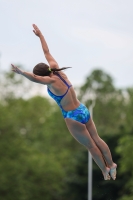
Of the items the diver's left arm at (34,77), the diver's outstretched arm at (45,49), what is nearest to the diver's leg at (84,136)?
the diver's left arm at (34,77)

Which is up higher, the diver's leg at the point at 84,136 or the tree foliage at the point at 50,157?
the diver's leg at the point at 84,136

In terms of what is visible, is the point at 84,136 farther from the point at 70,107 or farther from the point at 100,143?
the point at 70,107

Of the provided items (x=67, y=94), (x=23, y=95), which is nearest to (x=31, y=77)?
(x=67, y=94)

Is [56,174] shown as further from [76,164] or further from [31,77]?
Result: [31,77]

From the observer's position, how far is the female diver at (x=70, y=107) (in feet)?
37.3

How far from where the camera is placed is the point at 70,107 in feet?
38.7

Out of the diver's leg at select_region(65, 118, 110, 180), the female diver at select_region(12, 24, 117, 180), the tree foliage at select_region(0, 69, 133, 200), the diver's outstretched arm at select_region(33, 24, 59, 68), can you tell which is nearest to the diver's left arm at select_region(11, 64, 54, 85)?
the female diver at select_region(12, 24, 117, 180)

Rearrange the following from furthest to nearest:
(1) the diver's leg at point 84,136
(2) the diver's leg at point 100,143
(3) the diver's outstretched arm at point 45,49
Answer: (2) the diver's leg at point 100,143 → (1) the diver's leg at point 84,136 → (3) the diver's outstretched arm at point 45,49

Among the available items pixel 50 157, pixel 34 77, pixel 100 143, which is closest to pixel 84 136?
pixel 100 143

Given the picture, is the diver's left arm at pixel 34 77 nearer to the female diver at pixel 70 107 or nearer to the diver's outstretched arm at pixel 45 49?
the female diver at pixel 70 107

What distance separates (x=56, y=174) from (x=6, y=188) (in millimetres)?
6242

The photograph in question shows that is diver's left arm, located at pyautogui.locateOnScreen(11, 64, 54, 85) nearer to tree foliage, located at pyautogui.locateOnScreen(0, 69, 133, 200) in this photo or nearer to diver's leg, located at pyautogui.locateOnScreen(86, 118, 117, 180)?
diver's leg, located at pyautogui.locateOnScreen(86, 118, 117, 180)

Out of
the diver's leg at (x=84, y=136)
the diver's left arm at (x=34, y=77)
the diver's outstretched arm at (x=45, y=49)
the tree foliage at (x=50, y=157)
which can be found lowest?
the tree foliage at (x=50, y=157)

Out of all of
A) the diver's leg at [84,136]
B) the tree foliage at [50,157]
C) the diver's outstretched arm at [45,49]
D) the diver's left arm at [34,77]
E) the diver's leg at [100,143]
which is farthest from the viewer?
the tree foliage at [50,157]
